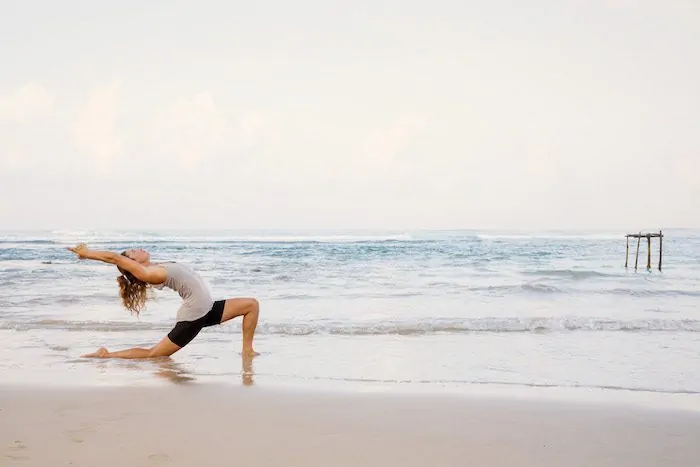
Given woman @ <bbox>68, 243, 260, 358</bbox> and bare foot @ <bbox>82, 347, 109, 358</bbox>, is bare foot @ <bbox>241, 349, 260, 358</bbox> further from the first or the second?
bare foot @ <bbox>82, 347, 109, 358</bbox>

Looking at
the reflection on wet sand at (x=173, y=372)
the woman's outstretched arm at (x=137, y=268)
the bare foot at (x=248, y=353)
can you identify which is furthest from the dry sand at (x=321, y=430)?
the bare foot at (x=248, y=353)

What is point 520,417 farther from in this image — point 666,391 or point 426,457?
point 666,391

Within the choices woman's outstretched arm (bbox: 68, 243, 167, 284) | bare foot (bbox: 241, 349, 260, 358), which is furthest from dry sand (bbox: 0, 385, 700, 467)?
bare foot (bbox: 241, 349, 260, 358)

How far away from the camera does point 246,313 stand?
8789 mm

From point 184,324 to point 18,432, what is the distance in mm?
3253

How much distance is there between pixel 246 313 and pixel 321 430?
365cm

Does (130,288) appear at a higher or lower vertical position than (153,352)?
higher

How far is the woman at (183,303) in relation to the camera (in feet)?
26.1

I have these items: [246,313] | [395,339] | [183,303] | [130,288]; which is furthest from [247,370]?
[395,339]

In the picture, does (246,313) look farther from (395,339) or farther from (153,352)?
(395,339)

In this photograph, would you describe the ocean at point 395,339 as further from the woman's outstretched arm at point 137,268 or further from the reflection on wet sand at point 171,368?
the woman's outstretched arm at point 137,268

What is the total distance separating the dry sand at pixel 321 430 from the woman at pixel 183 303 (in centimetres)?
164

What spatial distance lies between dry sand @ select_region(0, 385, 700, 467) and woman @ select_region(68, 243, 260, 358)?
1642 millimetres

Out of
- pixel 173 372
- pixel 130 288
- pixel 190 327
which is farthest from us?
pixel 190 327
